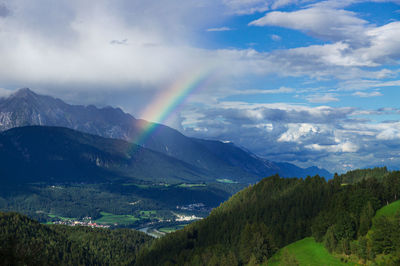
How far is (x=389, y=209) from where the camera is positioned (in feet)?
491

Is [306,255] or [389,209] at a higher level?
[389,209]

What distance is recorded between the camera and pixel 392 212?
145125mm

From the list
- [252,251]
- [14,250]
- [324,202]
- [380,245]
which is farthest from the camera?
[324,202]

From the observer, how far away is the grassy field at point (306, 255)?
434 feet

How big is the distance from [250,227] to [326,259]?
51756mm

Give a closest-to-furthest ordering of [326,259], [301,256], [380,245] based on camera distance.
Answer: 1. [380,245]
2. [326,259]
3. [301,256]

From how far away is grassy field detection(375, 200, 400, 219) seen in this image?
145 m

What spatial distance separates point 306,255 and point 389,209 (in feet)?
112

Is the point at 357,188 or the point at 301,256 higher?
the point at 357,188

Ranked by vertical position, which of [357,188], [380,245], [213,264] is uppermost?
[357,188]

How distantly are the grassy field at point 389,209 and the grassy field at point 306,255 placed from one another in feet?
74.6

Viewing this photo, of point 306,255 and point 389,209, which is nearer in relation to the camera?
point 306,255

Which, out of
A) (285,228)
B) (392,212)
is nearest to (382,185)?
(392,212)

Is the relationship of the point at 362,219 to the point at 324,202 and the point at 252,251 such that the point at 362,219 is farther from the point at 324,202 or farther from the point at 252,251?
the point at 324,202
